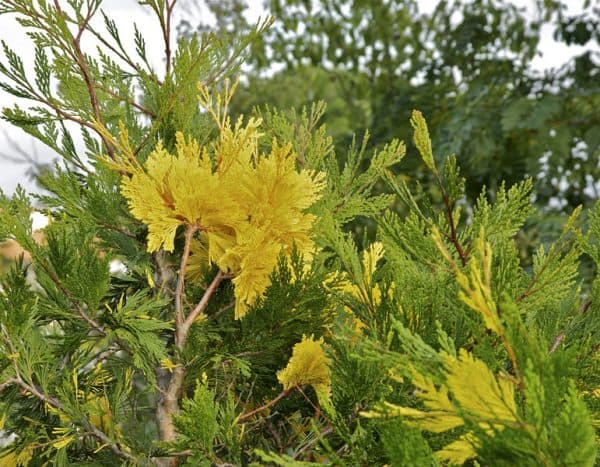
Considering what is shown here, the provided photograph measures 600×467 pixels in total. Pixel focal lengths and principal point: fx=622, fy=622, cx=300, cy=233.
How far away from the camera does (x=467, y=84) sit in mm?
2846

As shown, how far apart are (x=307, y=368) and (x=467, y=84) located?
2510mm

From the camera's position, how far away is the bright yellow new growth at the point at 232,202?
1.82 ft

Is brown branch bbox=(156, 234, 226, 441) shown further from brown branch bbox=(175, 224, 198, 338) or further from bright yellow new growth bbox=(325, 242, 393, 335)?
bright yellow new growth bbox=(325, 242, 393, 335)

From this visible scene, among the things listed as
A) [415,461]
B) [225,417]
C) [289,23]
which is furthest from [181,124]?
[289,23]

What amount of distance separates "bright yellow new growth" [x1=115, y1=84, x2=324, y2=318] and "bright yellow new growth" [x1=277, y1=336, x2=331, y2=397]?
65 millimetres

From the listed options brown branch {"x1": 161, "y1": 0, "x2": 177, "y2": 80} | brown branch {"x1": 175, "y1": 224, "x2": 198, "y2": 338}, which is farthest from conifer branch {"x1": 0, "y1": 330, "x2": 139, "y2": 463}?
brown branch {"x1": 161, "y1": 0, "x2": 177, "y2": 80}

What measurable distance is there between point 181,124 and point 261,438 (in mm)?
333

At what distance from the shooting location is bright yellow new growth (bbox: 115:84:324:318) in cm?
56

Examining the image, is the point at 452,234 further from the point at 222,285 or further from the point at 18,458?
the point at 18,458

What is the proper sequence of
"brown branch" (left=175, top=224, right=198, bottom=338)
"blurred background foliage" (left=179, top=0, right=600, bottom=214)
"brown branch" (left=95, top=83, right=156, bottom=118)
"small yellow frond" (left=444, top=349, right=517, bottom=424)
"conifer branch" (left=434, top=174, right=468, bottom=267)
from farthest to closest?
1. "blurred background foliage" (left=179, top=0, right=600, bottom=214)
2. "brown branch" (left=95, top=83, right=156, bottom=118)
3. "brown branch" (left=175, top=224, right=198, bottom=338)
4. "conifer branch" (left=434, top=174, right=468, bottom=267)
5. "small yellow frond" (left=444, top=349, right=517, bottom=424)

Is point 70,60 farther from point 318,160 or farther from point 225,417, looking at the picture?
point 225,417

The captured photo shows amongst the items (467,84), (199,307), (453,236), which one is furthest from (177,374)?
(467,84)

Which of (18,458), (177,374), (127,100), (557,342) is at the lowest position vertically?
(18,458)

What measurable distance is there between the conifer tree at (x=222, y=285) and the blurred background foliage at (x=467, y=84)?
212 millimetres
